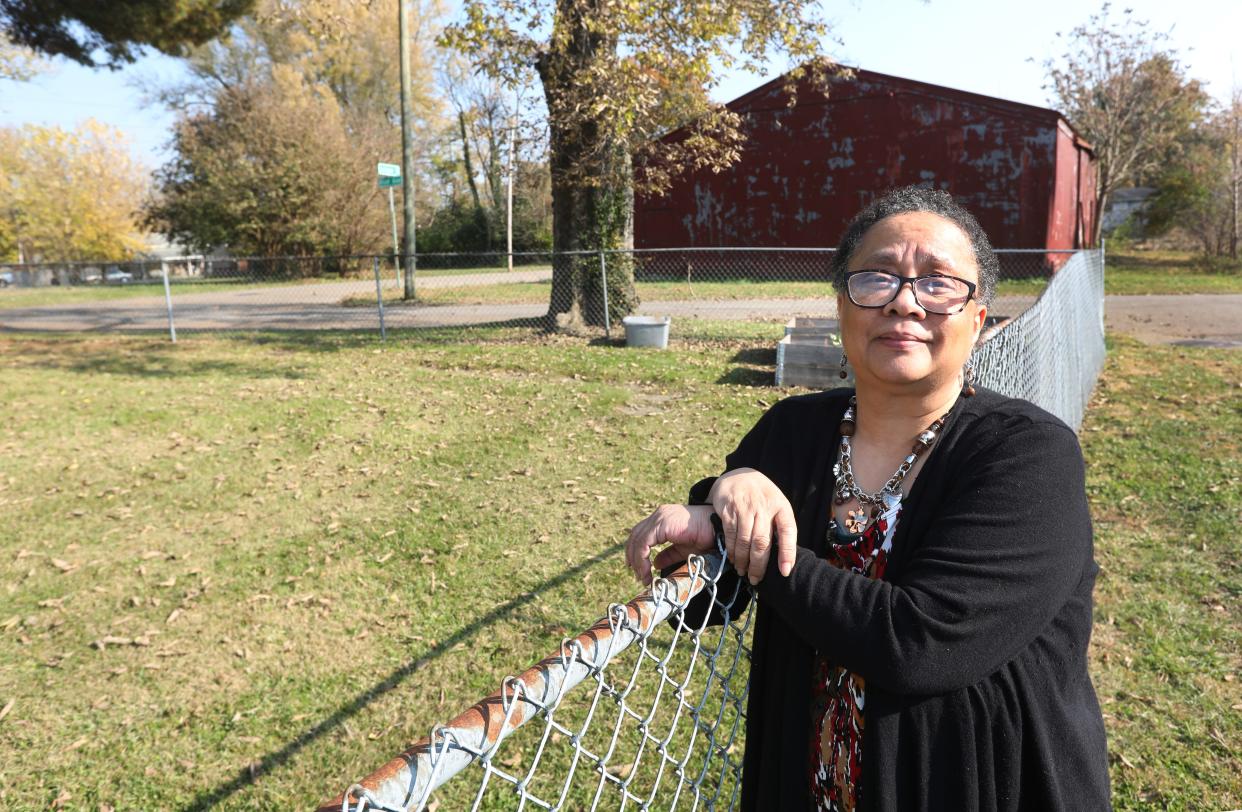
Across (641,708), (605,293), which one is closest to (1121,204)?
(605,293)

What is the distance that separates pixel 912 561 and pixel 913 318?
0.44 meters

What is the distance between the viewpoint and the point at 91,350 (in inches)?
510

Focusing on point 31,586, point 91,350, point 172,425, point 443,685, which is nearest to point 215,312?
point 91,350

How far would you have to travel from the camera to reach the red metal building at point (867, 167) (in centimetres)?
2183

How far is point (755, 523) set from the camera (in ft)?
4.62

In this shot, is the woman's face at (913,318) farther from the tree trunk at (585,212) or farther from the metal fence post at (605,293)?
the tree trunk at (585,212)

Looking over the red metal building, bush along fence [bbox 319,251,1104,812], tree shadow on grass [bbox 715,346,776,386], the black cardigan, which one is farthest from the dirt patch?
the black cardigan

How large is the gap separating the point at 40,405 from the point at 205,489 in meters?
4.08

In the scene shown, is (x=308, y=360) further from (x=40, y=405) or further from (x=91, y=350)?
(x=91, y=350)

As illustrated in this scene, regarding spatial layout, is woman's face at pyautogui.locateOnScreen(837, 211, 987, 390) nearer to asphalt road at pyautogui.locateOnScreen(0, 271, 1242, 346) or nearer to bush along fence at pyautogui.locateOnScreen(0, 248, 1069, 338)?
bush along fence at pyautogui.locateOnScreen(0, 248, 1069, 338)

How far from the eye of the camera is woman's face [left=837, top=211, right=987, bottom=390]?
1.49 meters

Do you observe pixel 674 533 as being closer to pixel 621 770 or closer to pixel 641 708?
pixel 621 770

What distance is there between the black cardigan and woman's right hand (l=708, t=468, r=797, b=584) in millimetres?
29

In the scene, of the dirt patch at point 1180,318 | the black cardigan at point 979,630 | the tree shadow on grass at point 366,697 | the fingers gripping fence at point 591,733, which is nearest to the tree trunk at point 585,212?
the dirt patch at point 1180,318
